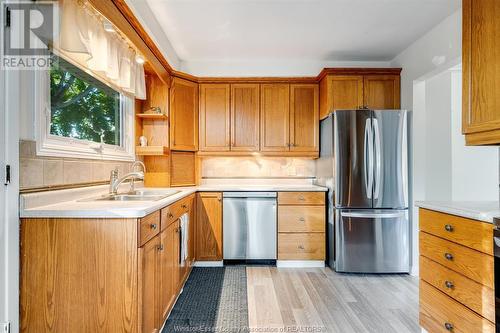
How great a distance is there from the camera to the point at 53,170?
1647 mm

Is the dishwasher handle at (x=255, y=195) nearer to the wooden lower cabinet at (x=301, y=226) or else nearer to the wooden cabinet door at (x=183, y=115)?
the wooden lower cabinet at (x=301, y=226)

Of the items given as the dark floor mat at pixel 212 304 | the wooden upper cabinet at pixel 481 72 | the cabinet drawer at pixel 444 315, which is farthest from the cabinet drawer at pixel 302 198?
the wooden upper cabinet at pixel 481 72

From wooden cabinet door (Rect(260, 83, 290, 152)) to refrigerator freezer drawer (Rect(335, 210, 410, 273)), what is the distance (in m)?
1.21

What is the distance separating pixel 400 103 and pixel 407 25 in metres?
0.86

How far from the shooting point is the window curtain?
1578mm

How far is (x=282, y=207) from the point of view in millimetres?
3225

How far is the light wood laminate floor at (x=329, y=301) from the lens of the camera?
2033 millimetres

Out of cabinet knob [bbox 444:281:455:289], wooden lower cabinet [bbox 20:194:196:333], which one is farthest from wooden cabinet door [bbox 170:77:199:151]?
cabinet knob [bbox 444:281:455:289]

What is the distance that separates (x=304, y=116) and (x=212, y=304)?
2412 mm

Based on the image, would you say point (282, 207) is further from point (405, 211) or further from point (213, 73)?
point (213, 73)

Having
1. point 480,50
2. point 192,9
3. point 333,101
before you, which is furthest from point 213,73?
point 480,50

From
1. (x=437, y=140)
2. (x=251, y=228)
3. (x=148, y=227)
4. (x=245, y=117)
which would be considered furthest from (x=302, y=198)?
(x=148, y=227)

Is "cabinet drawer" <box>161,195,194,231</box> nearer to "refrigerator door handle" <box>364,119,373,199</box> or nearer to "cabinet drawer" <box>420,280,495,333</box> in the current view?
"cabinet drawer" <box>420,280,495,333</box>

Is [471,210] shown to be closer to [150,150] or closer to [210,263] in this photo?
[210,263]
